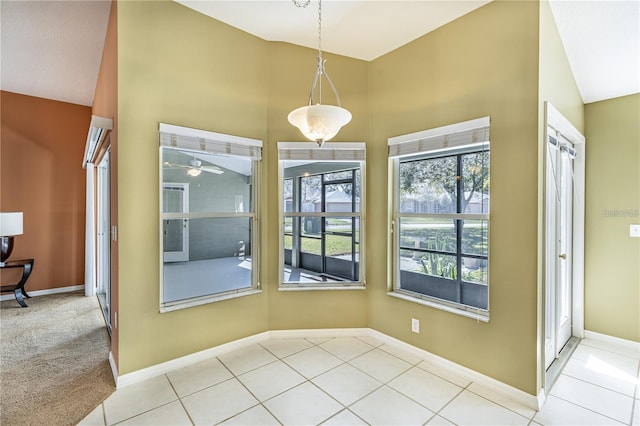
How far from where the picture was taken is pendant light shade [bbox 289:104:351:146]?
5.69ft

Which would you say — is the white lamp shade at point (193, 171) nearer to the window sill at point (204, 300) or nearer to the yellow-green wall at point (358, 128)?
the yellow-green wall at point (358, 128)

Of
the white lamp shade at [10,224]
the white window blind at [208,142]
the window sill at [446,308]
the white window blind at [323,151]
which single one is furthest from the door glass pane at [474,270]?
the white lamp shade at [10,224]

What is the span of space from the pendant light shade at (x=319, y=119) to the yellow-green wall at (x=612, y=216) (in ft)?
10.0

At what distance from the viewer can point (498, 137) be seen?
2338mm

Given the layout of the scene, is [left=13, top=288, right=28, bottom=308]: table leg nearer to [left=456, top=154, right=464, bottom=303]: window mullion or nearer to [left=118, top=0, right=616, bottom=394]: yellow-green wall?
[left=118, top=0, right=616, bottom=394]: yellow-green wall

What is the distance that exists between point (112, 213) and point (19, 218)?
113 inches

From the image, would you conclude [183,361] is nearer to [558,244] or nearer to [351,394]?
[351,394]

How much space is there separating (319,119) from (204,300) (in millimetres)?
1988

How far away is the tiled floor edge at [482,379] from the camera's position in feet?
7.05

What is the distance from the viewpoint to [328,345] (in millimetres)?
3055

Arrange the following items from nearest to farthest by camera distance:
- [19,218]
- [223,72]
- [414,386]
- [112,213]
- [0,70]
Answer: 1. [414,386]
2. [112,213]
3. [223,72]
4. [0,70]
5. [19,218]

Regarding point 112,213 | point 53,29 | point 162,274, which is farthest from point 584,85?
point 53,29

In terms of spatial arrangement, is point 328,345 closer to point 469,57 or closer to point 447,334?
point 447,334

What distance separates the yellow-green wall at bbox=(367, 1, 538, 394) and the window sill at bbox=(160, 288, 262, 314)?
62.4 inches
